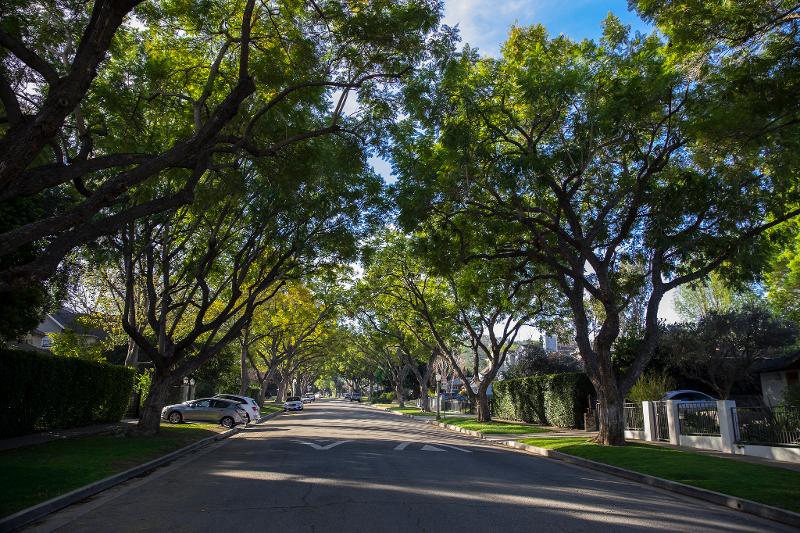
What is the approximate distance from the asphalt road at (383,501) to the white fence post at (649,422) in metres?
8.19

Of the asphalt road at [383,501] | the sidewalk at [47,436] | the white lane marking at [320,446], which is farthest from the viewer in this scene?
the white lane marking at [320,446]

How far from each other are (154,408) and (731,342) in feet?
79.6

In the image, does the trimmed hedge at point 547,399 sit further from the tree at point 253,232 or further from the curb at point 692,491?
the tree at point 253,232

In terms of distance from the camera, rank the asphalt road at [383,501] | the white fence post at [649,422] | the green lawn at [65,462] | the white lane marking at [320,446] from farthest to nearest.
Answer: the white fence post at [649,422] → the white lane marking at [320,446] → the green lawn at [65,462] → the asphalt road at [383,501]

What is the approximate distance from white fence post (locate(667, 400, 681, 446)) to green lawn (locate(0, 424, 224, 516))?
15.7m

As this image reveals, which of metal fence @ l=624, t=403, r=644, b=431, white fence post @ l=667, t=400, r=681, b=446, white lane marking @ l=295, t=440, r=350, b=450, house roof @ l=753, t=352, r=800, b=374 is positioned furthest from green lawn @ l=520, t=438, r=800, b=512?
house roof @ l=753, t=352, r=800, b=374

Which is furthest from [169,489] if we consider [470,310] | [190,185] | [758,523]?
[470,310]

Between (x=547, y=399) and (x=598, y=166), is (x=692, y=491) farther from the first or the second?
(x=547, y=399)

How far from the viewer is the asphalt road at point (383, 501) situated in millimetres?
7184

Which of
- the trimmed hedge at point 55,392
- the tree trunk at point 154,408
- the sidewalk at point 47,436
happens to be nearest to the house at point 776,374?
the tree trunk at point 154,408

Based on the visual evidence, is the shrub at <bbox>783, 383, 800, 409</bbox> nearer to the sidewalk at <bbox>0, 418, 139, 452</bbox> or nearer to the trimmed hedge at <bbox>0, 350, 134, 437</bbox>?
the sidewalk at <bbox>0, 418, 139, 452</bbox>

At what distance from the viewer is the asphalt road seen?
7.18 metres

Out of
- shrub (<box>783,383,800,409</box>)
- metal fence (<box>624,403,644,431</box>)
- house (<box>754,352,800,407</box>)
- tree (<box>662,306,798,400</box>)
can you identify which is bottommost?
metal fence (<box>624,403,644,431</box>)

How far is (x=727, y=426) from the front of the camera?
16.1m
